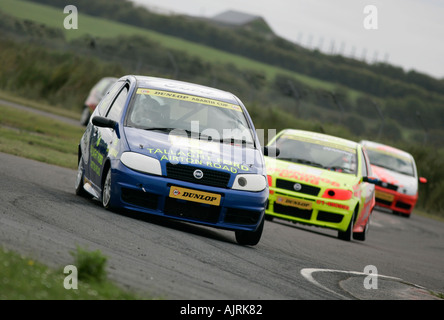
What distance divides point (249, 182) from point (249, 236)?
→ 72 centimetres

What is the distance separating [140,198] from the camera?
31.9 feet

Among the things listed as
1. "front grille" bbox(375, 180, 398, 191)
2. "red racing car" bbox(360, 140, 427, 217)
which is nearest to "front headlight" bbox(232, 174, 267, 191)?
"red racing car" bbox(360, 140, 427, 217)

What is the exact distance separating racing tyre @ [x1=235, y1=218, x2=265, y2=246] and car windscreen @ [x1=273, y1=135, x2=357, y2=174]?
4.32 meters

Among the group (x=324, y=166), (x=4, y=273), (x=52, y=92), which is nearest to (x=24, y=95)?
(x=52, y=92)

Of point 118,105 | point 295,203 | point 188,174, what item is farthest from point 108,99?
point 295,203

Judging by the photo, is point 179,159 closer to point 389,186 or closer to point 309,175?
point 309,175

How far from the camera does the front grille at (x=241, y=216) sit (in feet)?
32.3

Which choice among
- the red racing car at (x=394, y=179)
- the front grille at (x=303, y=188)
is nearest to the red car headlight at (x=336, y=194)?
the front grille at (x=303, y=188)

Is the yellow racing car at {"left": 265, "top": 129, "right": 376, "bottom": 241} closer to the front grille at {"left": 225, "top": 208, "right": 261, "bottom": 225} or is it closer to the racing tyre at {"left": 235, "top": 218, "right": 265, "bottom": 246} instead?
the racing tyre at {"left": 235, "top": 218, "right": 265, "bottom": 246}

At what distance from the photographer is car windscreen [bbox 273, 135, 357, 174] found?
1461 centimetres

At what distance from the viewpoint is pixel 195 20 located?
84.9 metres

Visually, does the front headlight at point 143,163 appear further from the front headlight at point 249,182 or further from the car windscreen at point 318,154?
the car windscreen at point 318,154

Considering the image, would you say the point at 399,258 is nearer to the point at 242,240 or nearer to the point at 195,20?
the point at 242,240
